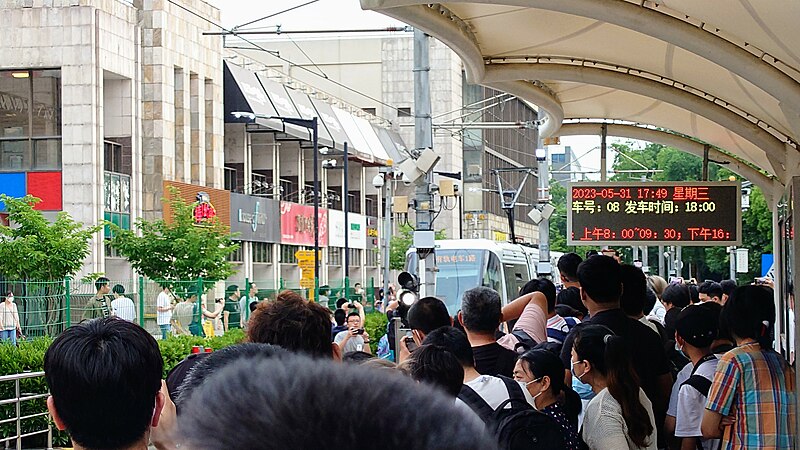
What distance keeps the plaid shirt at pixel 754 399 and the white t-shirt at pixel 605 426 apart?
799 millimetres

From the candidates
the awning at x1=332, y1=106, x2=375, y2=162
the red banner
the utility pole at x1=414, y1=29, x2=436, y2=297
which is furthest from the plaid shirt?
the awning at x1=332, y1=106, x2=375, y2=162

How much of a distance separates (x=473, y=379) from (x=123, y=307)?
64.0ft

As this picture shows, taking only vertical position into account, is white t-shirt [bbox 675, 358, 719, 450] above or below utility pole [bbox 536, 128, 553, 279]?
below

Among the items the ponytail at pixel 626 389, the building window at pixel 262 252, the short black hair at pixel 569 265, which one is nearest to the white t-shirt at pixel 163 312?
the short black hair at pixel 569 265

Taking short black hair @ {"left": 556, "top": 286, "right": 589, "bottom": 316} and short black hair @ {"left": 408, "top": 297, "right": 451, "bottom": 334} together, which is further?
short black hair @ {"left": 556, "top": 286, "right": 589, "bottom": 316}

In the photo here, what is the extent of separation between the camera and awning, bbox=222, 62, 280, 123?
156 feet

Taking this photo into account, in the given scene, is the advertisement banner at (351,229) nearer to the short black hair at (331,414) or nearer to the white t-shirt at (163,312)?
the white t-shirt at (163,312)

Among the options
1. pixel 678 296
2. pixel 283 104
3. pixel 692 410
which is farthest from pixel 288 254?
pixel 692 410

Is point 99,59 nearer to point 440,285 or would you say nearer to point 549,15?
point 440,285

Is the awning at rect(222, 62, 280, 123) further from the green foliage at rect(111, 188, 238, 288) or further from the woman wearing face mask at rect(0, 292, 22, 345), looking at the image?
the woman wearing face mask at rect(0, 292, 22, 345)

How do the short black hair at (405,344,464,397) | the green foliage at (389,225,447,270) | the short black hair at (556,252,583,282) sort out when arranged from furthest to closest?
the green foliage at (389,225,447,270), the short black hair at (556,252,583,282), the short black hair at (405,344,464,397)

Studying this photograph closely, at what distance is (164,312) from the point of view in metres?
24.8

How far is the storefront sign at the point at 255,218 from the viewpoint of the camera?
48.5 m

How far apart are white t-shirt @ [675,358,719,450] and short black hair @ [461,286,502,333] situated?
1.10 m
